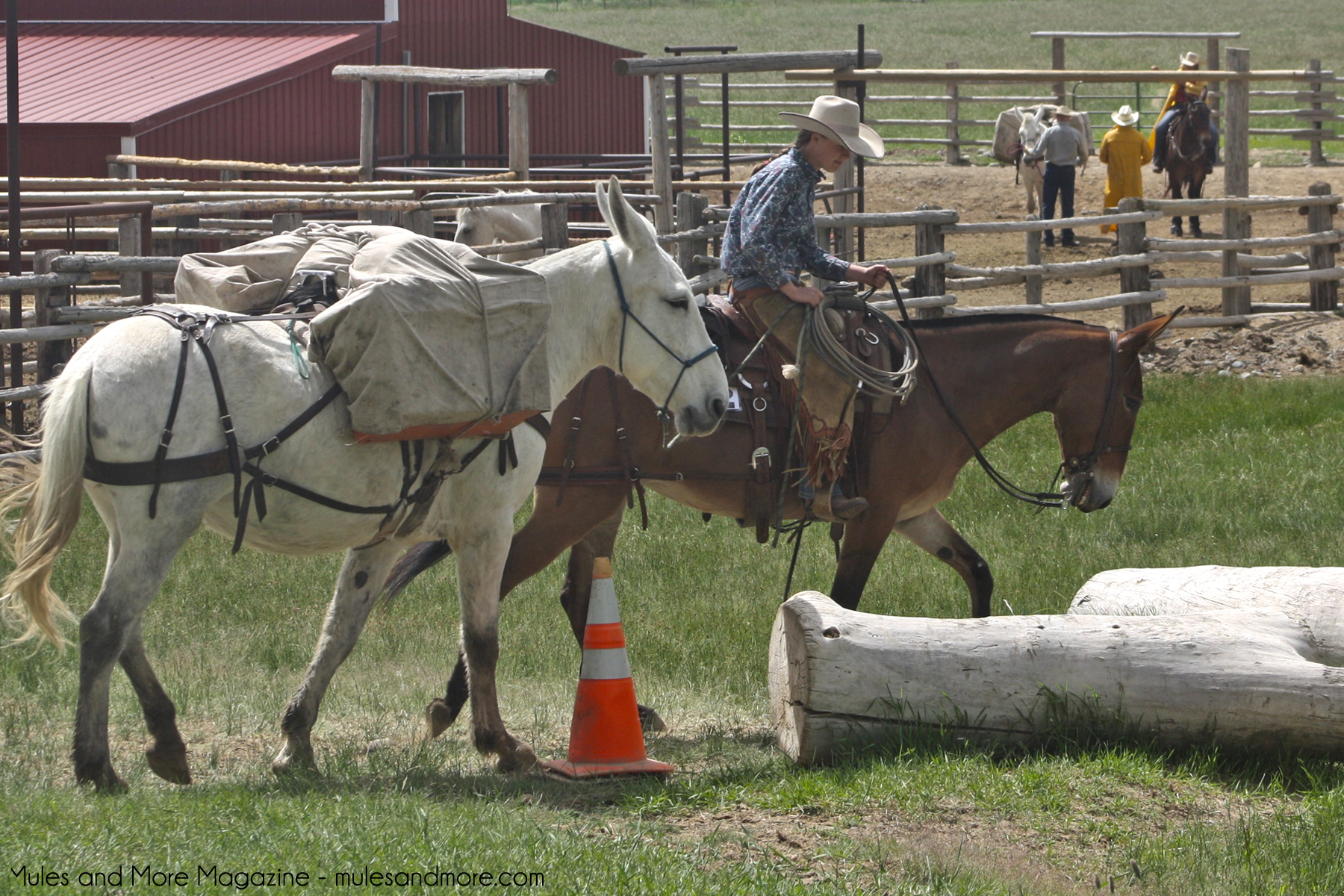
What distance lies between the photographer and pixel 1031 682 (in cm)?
537

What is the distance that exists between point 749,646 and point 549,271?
2.73 metres

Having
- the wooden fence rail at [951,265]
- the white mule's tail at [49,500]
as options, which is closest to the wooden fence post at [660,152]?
the wooden fence rail at [951,265]

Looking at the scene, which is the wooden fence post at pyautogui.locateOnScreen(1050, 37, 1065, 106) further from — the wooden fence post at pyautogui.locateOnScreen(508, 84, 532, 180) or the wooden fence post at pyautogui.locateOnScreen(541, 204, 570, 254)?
the wooden fence post at pyautogui.locateOnScreen(541, 204, 570, 254)

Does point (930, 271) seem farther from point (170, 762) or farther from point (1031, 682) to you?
point (170, 762)

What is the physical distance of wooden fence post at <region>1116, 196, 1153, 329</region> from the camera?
52.5ft

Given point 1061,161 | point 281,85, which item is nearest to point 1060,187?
point 1061,161

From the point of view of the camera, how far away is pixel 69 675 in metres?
6.79

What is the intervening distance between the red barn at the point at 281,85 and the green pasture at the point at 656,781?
11482 mm

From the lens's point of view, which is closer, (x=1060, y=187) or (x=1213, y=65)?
(x=1060, y=187)

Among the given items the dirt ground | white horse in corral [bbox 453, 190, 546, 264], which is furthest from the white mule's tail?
the dirt ground

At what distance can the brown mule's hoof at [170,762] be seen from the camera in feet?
16.5

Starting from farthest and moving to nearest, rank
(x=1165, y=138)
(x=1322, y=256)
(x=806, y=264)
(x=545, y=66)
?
(x=545, y=66), (x=1165, y=138), (x=1322, y=256), (x=806, y=264)

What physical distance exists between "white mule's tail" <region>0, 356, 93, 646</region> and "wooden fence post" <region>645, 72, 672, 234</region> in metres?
8.40

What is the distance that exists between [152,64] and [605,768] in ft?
61.7
